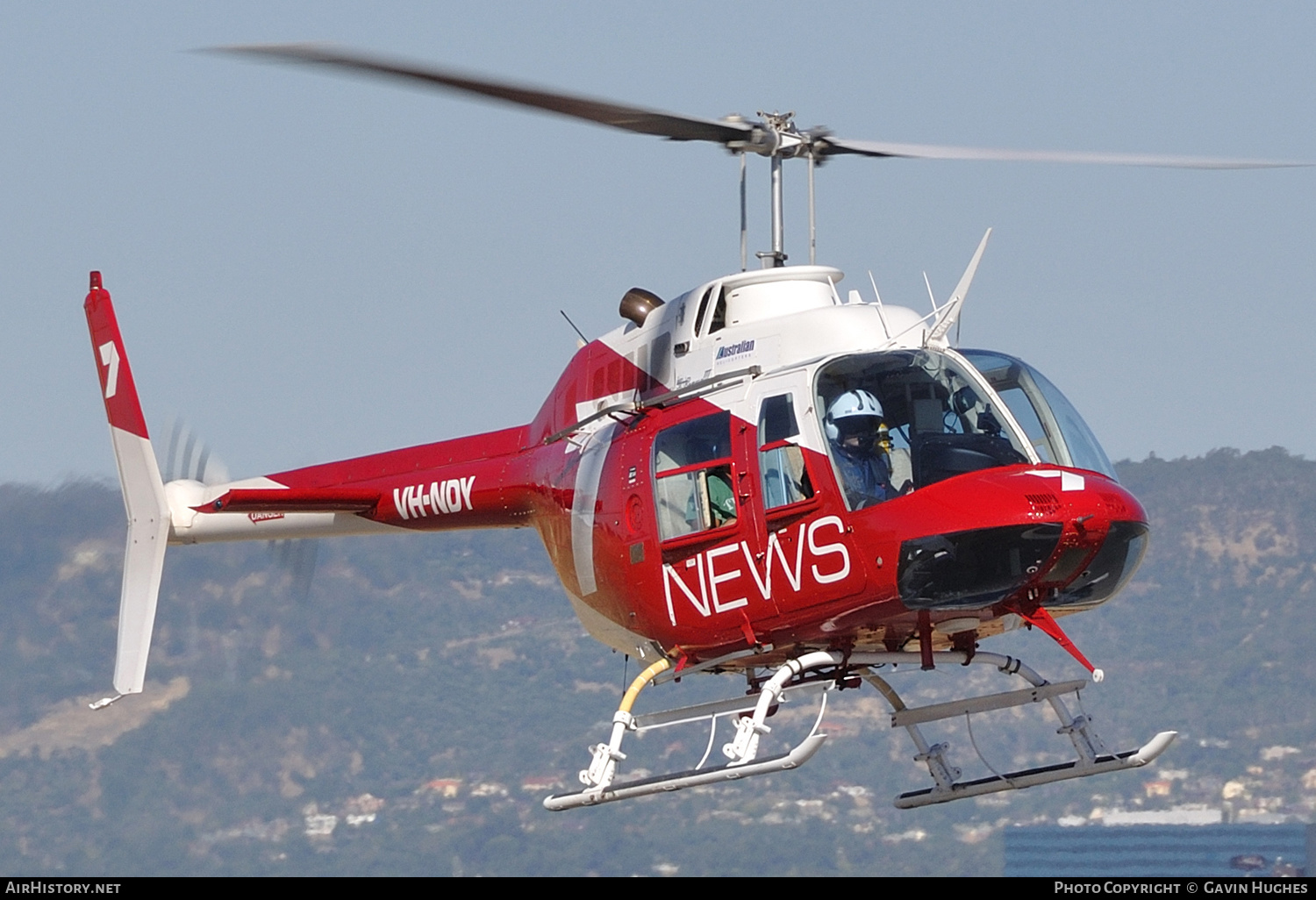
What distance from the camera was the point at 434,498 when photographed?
52.0 ft

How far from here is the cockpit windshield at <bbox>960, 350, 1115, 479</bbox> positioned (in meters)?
12.6

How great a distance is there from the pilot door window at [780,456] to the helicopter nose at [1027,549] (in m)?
0.76

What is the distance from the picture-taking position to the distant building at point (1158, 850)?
214ft

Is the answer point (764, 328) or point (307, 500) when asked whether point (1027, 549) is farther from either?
point (307, 500)

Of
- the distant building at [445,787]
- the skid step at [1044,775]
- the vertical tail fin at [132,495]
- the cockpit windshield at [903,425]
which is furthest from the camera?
the distant building at [445,787]

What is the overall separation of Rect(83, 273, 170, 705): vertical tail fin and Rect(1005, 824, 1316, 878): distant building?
5032 cm

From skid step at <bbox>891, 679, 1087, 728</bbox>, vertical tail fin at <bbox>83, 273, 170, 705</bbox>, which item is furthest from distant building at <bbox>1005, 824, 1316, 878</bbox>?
skid step at <bbox>891, 679, 1087, 728</bbox>

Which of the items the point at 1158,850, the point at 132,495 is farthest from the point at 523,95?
the point at 1158,850

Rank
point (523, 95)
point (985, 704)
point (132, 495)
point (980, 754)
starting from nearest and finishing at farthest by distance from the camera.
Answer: point (523, 95)
point (985, 704)
point (980, 754)
point (132, 495)

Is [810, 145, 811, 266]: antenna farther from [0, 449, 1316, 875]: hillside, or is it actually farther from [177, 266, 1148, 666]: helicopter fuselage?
[0, 449, 1316, 875]: hillside

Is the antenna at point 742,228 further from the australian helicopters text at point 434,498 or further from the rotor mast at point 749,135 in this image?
the australian helicopters text at point 434,498

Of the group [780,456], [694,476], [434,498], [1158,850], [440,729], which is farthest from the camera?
[440,729]

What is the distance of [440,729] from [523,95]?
56.1 metres

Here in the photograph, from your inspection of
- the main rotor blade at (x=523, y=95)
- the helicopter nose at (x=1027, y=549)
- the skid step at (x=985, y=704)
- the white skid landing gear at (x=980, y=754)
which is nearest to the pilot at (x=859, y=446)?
the helicopter nose at (x=1027, y=549)
